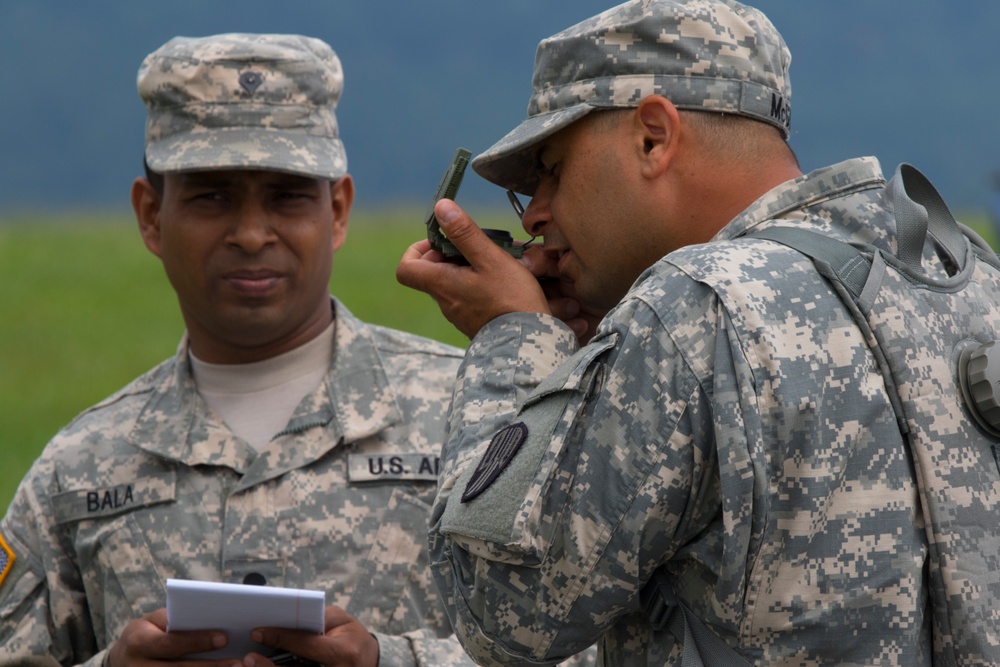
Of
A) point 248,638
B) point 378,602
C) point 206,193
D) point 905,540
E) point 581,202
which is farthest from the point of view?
point 206,193

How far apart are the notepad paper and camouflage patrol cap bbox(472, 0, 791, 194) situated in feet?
3.28

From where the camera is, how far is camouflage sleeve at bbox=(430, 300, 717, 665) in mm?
1979

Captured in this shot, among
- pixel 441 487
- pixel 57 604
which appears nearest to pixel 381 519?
pixel 57 604

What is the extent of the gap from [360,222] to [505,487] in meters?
19.7

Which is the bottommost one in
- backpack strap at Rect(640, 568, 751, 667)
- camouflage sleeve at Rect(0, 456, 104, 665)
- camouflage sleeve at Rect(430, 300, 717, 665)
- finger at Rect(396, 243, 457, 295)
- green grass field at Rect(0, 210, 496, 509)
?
green grass field at Rect(0, 210, 496, 509)

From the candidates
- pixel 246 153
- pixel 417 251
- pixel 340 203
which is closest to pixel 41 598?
pixel 246 153

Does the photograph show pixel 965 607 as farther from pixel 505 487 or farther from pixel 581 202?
pixel 581 202

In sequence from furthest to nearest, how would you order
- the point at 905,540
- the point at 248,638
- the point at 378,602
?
1. the point at 378,602
2. the point at 248,638
3. the point at 905,540

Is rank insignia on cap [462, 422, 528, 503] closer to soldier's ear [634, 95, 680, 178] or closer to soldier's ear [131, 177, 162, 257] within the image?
soldier's ear [634, 95, 680, 178]

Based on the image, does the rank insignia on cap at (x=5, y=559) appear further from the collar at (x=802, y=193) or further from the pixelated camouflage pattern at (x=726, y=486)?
the collar at (x=802, y=193)

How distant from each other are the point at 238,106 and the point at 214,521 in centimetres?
110

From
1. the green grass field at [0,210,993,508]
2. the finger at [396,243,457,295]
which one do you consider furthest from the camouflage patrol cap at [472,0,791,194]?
the green grass field at [0,210,993,508]

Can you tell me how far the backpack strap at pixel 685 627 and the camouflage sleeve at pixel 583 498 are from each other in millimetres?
42

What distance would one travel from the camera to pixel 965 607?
200 cm
